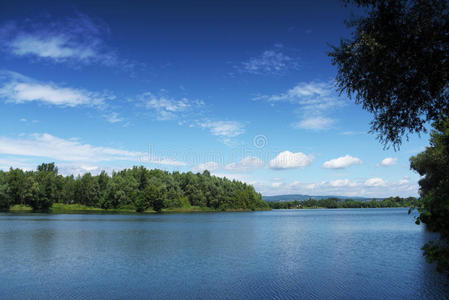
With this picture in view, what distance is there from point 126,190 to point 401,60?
133m

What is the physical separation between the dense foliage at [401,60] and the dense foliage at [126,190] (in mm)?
119945

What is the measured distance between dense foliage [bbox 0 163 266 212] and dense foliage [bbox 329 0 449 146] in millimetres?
119945

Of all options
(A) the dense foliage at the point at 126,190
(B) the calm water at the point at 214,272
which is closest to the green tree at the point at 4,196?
(A) the dense foliage at the point at 126,190

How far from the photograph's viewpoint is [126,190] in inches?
5379

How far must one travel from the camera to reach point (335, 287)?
1820 centimetres

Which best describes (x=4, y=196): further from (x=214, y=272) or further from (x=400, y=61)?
(x=400, y=61)

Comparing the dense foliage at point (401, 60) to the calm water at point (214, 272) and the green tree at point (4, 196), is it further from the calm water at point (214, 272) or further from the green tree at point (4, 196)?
the green tree at point (4, 196)

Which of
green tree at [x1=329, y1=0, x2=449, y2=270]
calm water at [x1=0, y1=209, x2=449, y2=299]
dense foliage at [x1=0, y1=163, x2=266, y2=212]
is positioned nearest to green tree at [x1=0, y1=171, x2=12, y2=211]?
dense foliage at [x1=0, y1=163, x2=266, y2=212]

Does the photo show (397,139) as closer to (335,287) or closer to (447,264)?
(335,287)

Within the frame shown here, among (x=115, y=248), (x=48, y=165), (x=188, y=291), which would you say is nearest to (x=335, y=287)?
(x=188, y=291)

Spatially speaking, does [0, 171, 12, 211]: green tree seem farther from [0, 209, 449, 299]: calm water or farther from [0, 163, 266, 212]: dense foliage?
[0, 209, 449, 299]: calm water

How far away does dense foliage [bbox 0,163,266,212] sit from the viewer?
4966 inches

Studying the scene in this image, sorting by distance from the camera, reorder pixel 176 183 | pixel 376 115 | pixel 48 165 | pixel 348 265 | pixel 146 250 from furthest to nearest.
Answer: pixel 48 165 → pixel 176 183 → pixel 146 250 → pixel 348 265 → pixel 376 115

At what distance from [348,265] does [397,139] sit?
38.6 feet
